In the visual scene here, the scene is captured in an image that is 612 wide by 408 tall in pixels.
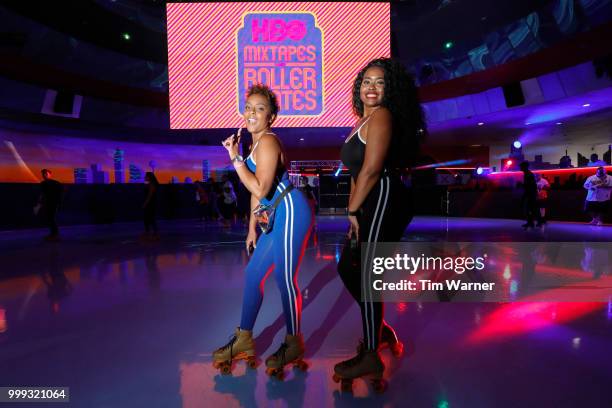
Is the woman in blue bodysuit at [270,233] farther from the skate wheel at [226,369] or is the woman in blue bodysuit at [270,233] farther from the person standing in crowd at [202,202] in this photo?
the person standing in crowd at [202,202]

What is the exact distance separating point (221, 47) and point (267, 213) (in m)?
5.55

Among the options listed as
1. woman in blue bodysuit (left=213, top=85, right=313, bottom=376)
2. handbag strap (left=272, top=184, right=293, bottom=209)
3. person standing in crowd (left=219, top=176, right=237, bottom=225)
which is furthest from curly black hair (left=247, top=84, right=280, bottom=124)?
person standing in crowd (left=219, top=176, right=237, bottom=225)

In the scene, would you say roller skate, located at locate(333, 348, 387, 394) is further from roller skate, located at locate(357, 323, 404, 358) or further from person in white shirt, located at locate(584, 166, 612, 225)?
person in white shirt, located at locate(584, 166, 612, 225)

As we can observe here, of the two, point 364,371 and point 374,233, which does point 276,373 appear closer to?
point 364,371

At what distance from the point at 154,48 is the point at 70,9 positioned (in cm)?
302

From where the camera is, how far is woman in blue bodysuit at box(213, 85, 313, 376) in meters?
1.79

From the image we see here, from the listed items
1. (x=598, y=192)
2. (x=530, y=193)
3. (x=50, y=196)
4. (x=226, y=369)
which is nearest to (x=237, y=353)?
(x=226, y=369)

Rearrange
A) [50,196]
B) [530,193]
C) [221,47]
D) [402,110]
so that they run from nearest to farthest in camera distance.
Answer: [402,110] < [221,47] < [50,196] < [530,193]

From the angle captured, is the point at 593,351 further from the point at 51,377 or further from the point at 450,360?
the point at 51,377

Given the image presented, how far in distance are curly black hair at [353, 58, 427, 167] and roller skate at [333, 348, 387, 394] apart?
2.73 ft

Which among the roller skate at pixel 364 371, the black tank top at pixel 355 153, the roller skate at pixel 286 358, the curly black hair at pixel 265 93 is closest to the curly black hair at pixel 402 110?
the black tank top at pixel 355 153

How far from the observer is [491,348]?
212cm

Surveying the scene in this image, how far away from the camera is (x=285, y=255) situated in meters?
1.80

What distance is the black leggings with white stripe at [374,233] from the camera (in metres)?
1.65
